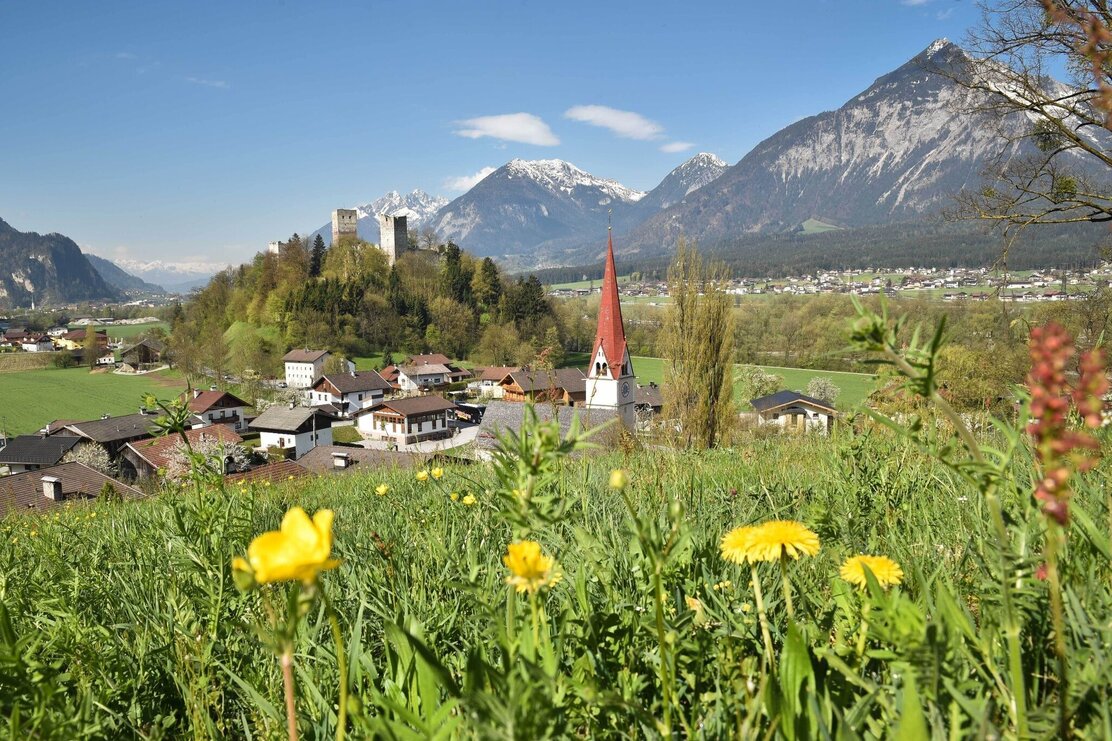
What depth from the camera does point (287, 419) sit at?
42.3m

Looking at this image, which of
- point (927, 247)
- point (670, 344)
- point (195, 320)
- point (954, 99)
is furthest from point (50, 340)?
point (927, 247)

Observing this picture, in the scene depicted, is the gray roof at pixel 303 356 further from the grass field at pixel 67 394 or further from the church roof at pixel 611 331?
the church roof at pixel 611 331

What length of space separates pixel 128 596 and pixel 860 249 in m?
186

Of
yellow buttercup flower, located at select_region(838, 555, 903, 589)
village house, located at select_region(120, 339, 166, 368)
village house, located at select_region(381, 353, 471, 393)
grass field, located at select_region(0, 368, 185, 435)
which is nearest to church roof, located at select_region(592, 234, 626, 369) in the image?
yellow buttercup flower, located at select_region(838, 555, 903, 589)

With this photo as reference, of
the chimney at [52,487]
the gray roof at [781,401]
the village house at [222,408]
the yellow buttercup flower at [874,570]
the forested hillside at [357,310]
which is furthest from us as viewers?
the forested hillside at [357,310]

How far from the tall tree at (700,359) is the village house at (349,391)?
44.3 m

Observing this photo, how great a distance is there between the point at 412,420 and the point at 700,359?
111ft

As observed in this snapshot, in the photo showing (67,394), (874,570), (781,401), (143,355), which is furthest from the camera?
(143,355)

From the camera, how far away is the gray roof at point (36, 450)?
112 feet

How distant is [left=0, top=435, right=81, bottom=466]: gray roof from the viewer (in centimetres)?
3406

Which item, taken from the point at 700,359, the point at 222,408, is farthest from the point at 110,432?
the point at 700,359

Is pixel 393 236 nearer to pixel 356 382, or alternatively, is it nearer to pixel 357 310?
pixel 357 310

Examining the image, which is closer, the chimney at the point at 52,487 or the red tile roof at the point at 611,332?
the chimney at the point at 52,487

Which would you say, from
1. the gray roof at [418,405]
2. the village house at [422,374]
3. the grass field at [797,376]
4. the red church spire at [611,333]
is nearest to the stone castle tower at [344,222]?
the village house at [422,374]
